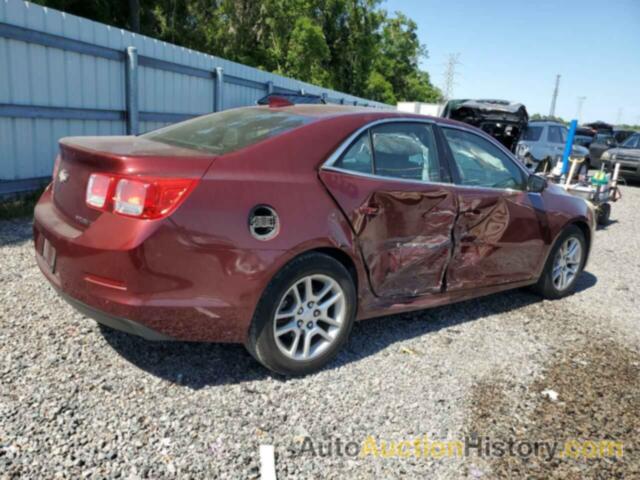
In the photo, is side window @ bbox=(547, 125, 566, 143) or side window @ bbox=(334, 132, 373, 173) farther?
side window @ bbox=(547, 125, 566, 143)

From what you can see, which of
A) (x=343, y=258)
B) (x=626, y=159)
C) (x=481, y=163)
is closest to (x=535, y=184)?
(x=481, y=163)

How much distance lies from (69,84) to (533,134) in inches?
446

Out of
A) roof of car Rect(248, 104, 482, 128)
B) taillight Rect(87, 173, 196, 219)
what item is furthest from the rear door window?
taillight Rect(87, 173, 196, 219)

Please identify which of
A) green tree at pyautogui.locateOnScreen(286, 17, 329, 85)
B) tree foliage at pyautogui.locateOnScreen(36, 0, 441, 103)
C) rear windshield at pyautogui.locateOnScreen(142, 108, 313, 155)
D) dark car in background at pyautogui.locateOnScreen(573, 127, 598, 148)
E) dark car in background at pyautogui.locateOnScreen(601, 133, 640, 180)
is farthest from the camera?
green tree at pyautogui.locateOnScreen(286, 17, 329, 85)

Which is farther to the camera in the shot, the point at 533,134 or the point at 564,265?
the point at 533,134

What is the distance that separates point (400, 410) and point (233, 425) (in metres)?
0.93

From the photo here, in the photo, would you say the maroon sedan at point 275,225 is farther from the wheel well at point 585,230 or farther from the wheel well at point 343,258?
the wheel well at point 585,230

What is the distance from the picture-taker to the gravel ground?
96.2 inches

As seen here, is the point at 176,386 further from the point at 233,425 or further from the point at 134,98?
the point at 134,98

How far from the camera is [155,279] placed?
2.58 metres

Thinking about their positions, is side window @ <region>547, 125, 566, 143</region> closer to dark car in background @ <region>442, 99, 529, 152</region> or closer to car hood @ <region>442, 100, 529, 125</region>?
dark car in background @ <region>442, 99, 529, 152</region>

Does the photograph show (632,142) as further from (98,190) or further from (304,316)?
(98,190)

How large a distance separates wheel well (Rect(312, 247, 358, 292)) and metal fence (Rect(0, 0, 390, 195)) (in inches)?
197

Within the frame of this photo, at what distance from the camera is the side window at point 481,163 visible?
402cm
